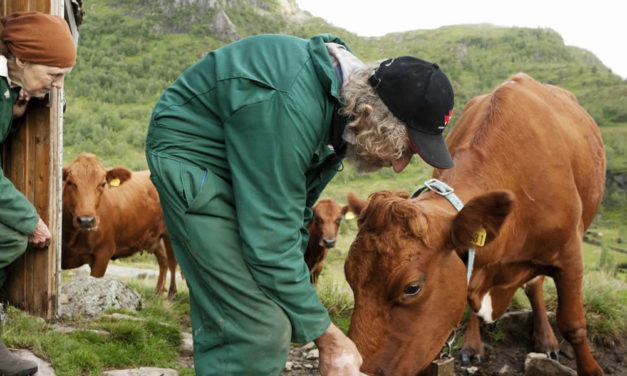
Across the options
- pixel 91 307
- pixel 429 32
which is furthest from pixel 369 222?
pixel 429 32

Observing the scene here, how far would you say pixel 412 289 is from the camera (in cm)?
329

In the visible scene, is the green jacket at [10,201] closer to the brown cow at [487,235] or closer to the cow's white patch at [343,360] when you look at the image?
the brown cow at [487,235]

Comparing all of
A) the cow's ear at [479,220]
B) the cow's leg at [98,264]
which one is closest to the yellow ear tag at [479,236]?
the cow's ear at [479,220]

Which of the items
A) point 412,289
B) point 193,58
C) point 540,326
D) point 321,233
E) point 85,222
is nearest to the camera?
point 412,289

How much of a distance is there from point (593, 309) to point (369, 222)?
171 inches

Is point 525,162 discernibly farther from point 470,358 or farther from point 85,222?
point 85,222

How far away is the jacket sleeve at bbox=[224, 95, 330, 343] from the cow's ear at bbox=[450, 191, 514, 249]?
1322 millimetres

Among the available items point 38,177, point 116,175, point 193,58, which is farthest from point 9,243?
point 193,58

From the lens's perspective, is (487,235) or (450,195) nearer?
(487,235)

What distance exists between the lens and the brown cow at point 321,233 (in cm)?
991

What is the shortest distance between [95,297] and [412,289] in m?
4.22

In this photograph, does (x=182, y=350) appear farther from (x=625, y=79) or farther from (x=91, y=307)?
(x=625, y=79)

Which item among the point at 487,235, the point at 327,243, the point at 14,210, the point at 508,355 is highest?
the point at 487,235

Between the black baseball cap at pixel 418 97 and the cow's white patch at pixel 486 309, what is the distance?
8.34 ft
